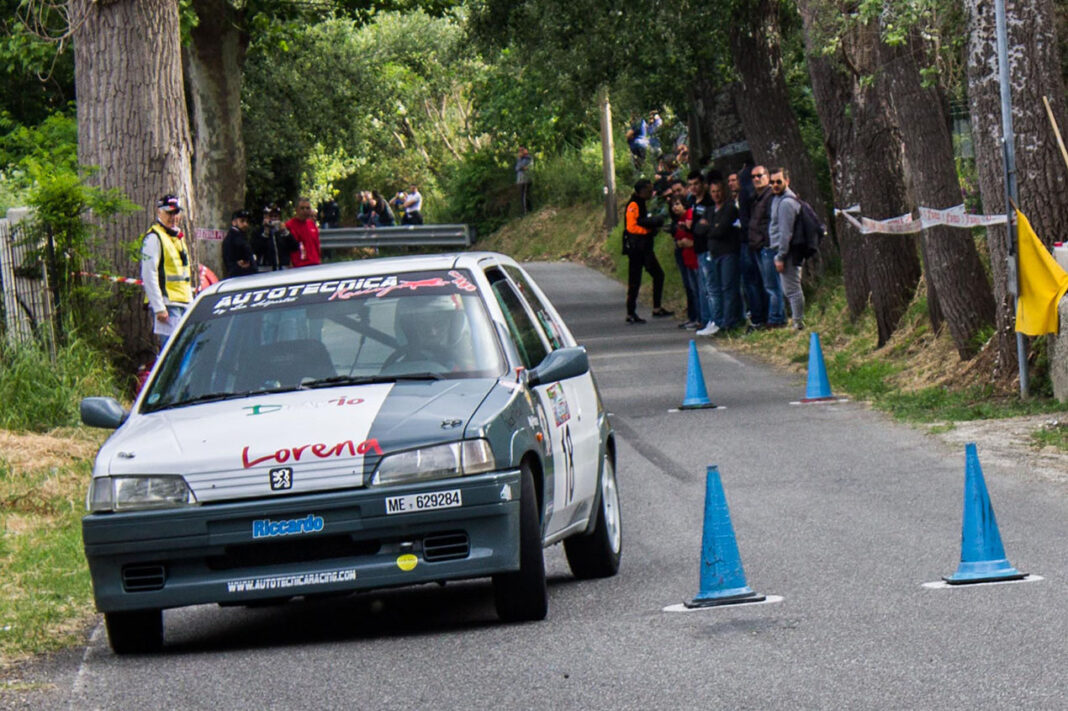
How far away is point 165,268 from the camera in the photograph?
54.5 feet

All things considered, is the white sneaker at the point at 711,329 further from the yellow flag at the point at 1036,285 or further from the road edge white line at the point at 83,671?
the road edge white line at the point at 83,671

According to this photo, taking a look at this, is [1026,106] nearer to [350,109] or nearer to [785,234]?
[785,234]

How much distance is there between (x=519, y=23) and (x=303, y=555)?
21464mm

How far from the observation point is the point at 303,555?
24.1 ft

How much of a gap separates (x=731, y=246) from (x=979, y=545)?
15.4 meters

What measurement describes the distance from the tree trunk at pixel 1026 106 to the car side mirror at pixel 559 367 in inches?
298

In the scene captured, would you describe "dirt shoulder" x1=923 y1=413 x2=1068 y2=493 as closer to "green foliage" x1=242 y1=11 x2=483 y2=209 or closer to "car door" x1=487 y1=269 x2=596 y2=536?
"car door" x1=487 y1=269 x2=596 y2=536

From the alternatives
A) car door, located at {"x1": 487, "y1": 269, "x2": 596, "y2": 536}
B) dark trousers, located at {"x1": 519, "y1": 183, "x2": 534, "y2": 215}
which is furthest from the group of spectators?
dark trousers, located at {"x1": 519, "y1": 183, "x2": 534, "y2": 215}

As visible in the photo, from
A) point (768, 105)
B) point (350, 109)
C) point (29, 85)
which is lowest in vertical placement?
point (768, 105)

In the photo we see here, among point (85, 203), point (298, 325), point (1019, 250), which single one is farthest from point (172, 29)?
point (298, 325)

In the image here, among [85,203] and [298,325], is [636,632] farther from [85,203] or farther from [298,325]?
[85,203]

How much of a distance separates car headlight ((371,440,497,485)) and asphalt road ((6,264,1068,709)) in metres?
0.67

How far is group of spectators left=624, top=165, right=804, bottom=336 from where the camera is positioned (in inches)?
849

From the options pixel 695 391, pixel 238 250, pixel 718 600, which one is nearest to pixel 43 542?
pixel 718 600
